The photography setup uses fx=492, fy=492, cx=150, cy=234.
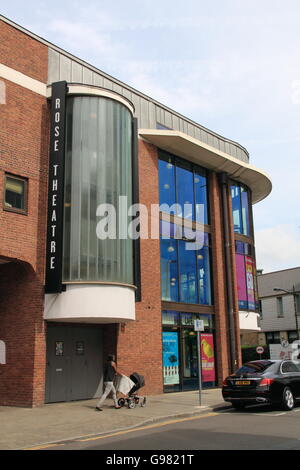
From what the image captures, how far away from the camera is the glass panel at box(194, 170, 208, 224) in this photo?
2252 cm

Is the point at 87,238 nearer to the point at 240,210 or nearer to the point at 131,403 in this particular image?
the point at 131,403

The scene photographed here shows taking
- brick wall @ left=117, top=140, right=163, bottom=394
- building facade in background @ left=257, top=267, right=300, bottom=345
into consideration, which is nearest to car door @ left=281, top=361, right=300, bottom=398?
brick wall @ left=117, top=140, right=163, bottom=394

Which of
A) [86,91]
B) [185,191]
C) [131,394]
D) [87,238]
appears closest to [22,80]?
[86,91]

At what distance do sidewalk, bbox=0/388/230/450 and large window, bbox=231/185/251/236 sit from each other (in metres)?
9.88

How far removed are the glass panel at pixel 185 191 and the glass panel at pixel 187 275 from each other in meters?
1.41

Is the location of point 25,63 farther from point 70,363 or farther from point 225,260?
point 225,260

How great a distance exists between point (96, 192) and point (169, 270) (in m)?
5.67

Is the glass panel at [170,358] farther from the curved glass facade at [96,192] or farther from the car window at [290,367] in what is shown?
the car window at [290,367]

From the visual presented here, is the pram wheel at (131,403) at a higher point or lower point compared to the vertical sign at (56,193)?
lower

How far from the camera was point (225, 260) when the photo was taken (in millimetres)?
22703

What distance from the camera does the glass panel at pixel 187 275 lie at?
822 inches

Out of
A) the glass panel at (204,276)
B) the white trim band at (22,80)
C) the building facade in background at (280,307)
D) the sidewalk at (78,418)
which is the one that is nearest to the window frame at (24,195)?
the white trim band at (22,80)

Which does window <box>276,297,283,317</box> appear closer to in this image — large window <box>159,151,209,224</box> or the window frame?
large window <box>159,151,209,224</box>

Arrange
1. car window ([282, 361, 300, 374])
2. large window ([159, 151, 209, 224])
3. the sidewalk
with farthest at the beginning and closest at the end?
large window ([159, 151, 209, 224]) → car window ([282, 361, 300, 374]) → the sidewalk
